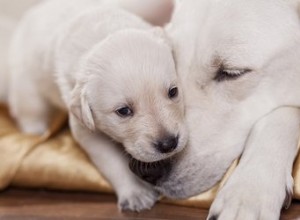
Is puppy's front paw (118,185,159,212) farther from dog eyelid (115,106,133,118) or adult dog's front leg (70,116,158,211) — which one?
dog eyelid (115,106,133,118)

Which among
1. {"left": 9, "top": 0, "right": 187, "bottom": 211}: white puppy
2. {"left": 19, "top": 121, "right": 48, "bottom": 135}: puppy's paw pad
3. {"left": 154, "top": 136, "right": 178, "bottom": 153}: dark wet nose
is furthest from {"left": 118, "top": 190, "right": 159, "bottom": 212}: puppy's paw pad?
{"left": 19, "top": 121, "right": 48, "bottom": 135}: puppy's paw pad

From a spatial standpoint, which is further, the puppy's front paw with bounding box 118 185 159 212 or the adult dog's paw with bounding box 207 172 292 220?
the puppy's front paw with bounding box 118 185 159 212

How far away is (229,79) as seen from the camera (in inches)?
70.1

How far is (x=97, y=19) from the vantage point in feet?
6.98

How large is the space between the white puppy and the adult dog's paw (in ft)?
0.66

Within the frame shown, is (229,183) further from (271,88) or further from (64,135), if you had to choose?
(64,135)

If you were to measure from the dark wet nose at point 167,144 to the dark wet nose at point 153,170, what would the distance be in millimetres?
106

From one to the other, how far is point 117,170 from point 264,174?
1.79 feet

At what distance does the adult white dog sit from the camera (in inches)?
68.6

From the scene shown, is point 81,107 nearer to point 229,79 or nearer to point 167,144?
point 167,144

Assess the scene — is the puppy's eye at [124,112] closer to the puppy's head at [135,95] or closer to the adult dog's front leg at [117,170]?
the puppy's head at [135,95]

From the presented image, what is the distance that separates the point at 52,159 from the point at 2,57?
119 cm

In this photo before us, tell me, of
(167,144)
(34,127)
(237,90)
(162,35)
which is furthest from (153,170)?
(34,127)

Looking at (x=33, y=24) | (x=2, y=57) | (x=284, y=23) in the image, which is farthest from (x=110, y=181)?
(x=2, y=57)
